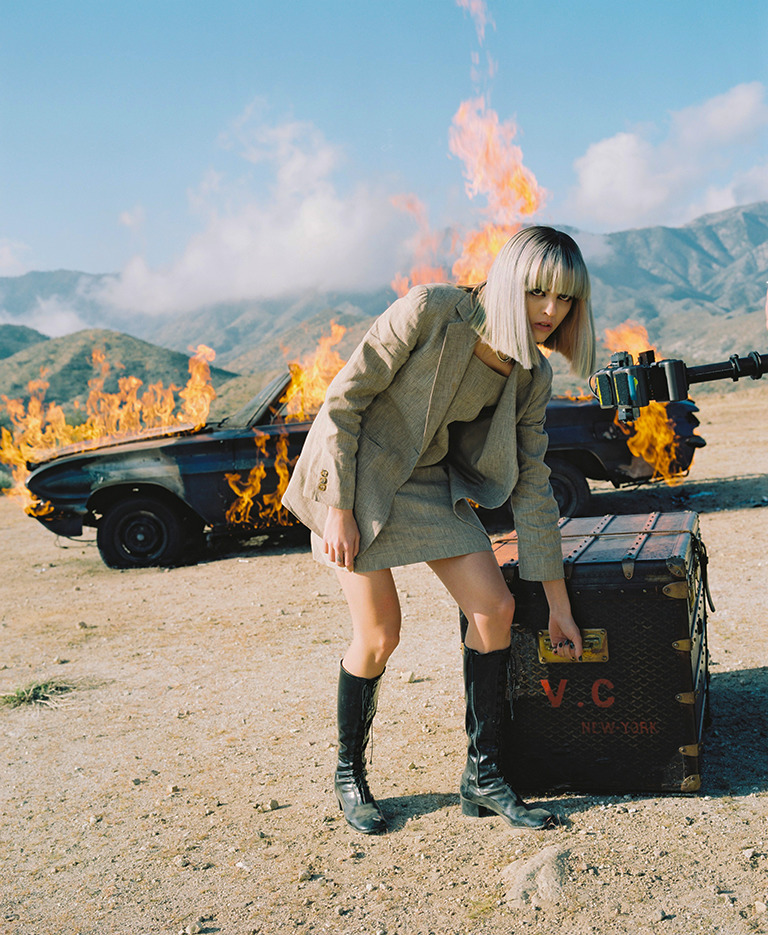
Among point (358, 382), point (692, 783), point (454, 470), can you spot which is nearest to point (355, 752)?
point (454, 470)

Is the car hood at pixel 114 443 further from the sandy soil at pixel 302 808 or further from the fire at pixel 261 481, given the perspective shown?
the sandy soil at pixel 302 808

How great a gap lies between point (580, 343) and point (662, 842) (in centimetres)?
159

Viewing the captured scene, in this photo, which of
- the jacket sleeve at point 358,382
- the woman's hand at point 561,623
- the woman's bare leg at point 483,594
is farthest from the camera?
the woman's hand at point 561,623

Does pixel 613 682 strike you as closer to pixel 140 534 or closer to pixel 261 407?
pixel 261 407

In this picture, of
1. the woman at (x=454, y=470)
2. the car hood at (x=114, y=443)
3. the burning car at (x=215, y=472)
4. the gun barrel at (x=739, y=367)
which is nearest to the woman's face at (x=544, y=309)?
the woman at (x=454, y=470)

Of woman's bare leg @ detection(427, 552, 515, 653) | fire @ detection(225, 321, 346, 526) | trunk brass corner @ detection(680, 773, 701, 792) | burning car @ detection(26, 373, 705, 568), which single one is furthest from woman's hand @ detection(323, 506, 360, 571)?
burning car @ detection(26, 373, 705, 568)

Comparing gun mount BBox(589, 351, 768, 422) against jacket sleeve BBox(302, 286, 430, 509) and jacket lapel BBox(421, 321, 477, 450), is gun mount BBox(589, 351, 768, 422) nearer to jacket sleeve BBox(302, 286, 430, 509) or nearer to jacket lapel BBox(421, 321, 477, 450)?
jacket lapel BBox(421, 321, 477, 450)

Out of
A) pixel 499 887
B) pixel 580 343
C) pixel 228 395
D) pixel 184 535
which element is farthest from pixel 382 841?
pixel 228 395

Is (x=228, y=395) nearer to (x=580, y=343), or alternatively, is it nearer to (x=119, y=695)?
(x=119, y=695)

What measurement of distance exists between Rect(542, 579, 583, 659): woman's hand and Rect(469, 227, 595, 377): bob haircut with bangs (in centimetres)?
81

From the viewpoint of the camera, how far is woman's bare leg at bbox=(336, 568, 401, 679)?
266 centimetres

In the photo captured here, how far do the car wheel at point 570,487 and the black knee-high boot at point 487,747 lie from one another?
5.10 m

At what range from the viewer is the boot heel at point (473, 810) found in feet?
9.29

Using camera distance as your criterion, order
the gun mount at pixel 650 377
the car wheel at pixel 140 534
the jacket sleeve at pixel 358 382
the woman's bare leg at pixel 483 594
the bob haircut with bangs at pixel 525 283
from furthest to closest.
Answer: the car wheel at pixel 140 534 < the woman's bare leg at pixel 483 594 < the jacket sleeve at pixel 358 382 < the bob haircut with bangs at pixel 525 283 < the gun mount at pixel 650 377
